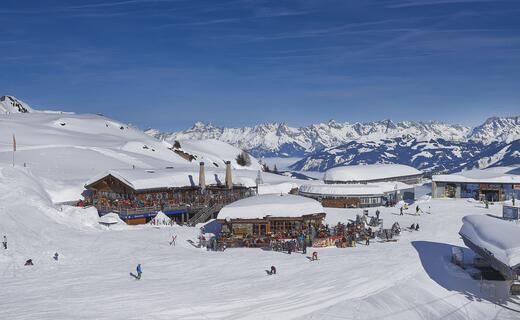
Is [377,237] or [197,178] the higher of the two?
[197,178]

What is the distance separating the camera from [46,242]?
3653 centimetres

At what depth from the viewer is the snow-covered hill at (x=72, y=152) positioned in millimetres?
63444

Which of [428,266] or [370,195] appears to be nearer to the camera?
[428,266]

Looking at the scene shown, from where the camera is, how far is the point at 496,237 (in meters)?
29.2

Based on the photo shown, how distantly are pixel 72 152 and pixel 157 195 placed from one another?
30.3 m

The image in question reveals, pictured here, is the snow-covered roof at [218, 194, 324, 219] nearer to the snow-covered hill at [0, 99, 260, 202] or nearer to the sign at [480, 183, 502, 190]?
the snow-covered hill at [0, 99, 260, 202]

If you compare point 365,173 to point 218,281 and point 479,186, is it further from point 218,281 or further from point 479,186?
point 218,281

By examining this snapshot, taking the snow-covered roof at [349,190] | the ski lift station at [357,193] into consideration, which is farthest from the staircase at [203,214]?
A: the snow-covered roof at [349,190]

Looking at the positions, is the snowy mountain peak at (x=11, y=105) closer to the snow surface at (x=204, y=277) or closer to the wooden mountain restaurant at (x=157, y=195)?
the wooden mountain restaurant at (x=157, y=195)

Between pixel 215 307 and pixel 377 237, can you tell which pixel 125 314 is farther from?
pixel 377 237

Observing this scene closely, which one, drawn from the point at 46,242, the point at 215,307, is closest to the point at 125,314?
the point at 215,307

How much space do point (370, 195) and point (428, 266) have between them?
30838mm

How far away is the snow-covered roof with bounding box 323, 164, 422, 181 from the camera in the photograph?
3536 inches

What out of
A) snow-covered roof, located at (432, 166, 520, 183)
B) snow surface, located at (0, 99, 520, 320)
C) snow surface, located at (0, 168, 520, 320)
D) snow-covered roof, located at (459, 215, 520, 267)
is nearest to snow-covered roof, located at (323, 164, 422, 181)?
snow-covered roof, located at (432, 166, 520, 183)
